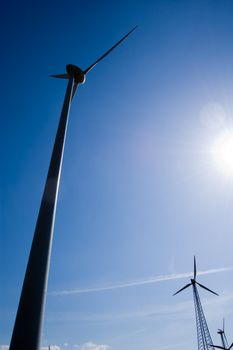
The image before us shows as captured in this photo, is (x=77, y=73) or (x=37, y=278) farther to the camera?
(x=77, y=73)

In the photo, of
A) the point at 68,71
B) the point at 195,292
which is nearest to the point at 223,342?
the point at 195,292

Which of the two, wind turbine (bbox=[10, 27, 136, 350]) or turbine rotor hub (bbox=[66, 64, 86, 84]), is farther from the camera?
turbine rotor hub (bbox=[66, 64, 86, 84])

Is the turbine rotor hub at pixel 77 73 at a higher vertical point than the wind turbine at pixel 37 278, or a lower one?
higher

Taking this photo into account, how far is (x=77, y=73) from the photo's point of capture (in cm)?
2606

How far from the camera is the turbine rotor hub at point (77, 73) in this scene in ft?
83.8

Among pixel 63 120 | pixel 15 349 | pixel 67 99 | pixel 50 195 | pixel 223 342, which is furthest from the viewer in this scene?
pixel 223 342

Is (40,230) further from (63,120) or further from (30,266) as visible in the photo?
(63,120)

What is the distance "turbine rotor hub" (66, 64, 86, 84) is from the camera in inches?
1005

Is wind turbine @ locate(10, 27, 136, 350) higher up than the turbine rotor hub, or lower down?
lower down

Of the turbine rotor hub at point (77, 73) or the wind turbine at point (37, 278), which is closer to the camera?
the wind turbine at point (37, 278)

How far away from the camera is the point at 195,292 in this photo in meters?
69.3

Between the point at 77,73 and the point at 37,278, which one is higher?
the point at 77,73

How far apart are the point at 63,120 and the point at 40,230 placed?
7400 mm

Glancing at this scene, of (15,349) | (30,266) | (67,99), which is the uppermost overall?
(67,99)
